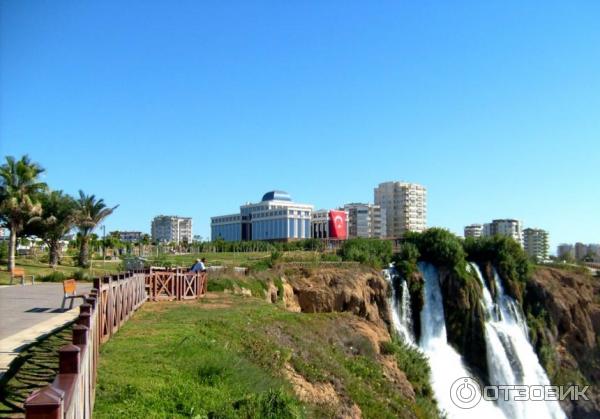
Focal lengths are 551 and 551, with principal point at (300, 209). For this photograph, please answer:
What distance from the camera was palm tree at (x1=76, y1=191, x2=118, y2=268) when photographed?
48625 millimetres

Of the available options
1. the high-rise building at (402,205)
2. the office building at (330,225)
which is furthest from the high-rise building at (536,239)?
the office building at (330,225)

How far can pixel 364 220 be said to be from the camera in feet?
514

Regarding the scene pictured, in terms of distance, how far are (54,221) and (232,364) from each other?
40.7 meters

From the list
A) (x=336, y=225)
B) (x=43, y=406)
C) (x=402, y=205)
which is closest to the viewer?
(x=43, y=406)

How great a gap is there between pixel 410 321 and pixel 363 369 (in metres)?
23.6

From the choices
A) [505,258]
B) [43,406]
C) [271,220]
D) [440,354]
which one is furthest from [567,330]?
[271,220]

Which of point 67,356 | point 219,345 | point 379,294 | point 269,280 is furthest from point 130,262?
point 67,356

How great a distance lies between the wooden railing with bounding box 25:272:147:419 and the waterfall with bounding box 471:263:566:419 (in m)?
30.5

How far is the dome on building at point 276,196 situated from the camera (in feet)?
452

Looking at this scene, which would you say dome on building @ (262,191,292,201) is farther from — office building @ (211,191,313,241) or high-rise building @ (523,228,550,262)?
high-rise building @ (523,228,550,262)

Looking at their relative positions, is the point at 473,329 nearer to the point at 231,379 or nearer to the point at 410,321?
the point at 410,321

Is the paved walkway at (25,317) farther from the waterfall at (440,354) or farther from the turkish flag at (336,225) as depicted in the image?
the turkish flag at (336,225)

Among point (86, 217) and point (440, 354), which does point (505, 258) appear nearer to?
point (440, 354)

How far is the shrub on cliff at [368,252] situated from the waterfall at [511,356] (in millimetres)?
7647
